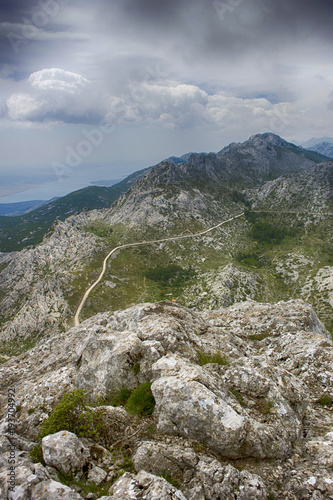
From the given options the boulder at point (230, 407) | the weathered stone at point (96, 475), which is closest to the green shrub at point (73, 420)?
the weathered stone at point (96, 475)

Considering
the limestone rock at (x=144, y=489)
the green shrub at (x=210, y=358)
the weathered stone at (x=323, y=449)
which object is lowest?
the weathered stone at (x=323, y=449)

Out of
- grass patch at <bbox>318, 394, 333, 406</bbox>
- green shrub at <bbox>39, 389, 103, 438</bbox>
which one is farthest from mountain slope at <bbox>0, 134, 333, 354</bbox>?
grass patch at <bbox>318, 394, 333, 406</bbox>

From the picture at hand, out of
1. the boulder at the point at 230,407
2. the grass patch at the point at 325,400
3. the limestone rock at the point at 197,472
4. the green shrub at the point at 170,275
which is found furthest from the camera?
the green shrub at the point at 170,275

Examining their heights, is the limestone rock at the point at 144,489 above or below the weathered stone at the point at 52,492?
below

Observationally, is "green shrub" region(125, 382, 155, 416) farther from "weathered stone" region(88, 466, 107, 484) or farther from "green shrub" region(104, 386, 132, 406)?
"weathered stone" region(88, 466, 107, 484)

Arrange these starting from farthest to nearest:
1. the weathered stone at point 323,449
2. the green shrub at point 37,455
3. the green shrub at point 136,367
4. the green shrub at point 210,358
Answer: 1. the green shrub at point 210,358
2. the green shrub at point 136,367
3. the weathered stone at point 323,449
4. the green shrub at point 37,455

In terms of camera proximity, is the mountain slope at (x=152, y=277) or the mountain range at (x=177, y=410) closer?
the mountain range at (x=177, y=410)

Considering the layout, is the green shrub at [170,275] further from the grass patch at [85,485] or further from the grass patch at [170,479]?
the grass patch at [85,485]
